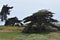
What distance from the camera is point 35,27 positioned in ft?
115

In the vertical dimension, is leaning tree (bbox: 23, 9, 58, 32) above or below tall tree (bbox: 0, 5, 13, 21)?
below

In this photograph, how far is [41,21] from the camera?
115ft

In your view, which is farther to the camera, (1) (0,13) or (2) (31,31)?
(1) (0,13)

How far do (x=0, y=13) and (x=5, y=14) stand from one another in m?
1.22

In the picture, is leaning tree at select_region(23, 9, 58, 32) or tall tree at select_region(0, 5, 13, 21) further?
tall tree at select_region(0, 5, 13, 21)

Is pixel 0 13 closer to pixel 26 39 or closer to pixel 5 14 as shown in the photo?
pixel 5 14

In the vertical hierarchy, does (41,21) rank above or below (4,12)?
below

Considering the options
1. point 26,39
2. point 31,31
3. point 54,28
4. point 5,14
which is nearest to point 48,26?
point 54,28

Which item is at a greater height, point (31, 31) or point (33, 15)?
point (33, 15)

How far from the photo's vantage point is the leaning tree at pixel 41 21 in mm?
34969

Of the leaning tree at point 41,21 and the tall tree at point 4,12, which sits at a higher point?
the tall tree at point 4,12

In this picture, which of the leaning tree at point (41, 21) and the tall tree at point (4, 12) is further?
the tall tree at point (4, 12)

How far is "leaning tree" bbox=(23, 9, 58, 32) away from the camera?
35.0 meters

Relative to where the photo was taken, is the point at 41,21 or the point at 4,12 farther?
the point at 4,12
